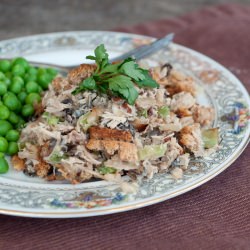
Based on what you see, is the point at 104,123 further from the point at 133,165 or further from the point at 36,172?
the point at 36,172

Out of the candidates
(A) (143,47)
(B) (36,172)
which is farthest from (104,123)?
(A) (143,47)

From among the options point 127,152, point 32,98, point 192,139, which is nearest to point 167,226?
point 127,152

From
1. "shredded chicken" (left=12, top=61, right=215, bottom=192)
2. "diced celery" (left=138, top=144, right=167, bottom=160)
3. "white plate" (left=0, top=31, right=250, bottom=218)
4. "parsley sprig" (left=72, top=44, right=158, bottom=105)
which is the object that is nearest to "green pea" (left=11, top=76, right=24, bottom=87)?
"shredded chicken" (left=12, top=61, right=215, bottom=192)

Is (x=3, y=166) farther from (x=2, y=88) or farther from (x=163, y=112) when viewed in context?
(x=163, y=112)

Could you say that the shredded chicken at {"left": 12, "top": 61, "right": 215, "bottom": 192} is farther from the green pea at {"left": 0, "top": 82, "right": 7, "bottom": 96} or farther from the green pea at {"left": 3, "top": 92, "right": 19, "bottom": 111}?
the green pea at {"left": 0, "top": 82, "right": 7, "bottom": 96}

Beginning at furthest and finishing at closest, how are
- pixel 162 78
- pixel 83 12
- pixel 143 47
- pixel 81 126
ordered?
pixel 83 12 → pixel 143 47 → pixel 162 78 → pixel 81 126

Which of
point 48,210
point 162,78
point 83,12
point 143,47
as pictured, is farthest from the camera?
point 83,12
